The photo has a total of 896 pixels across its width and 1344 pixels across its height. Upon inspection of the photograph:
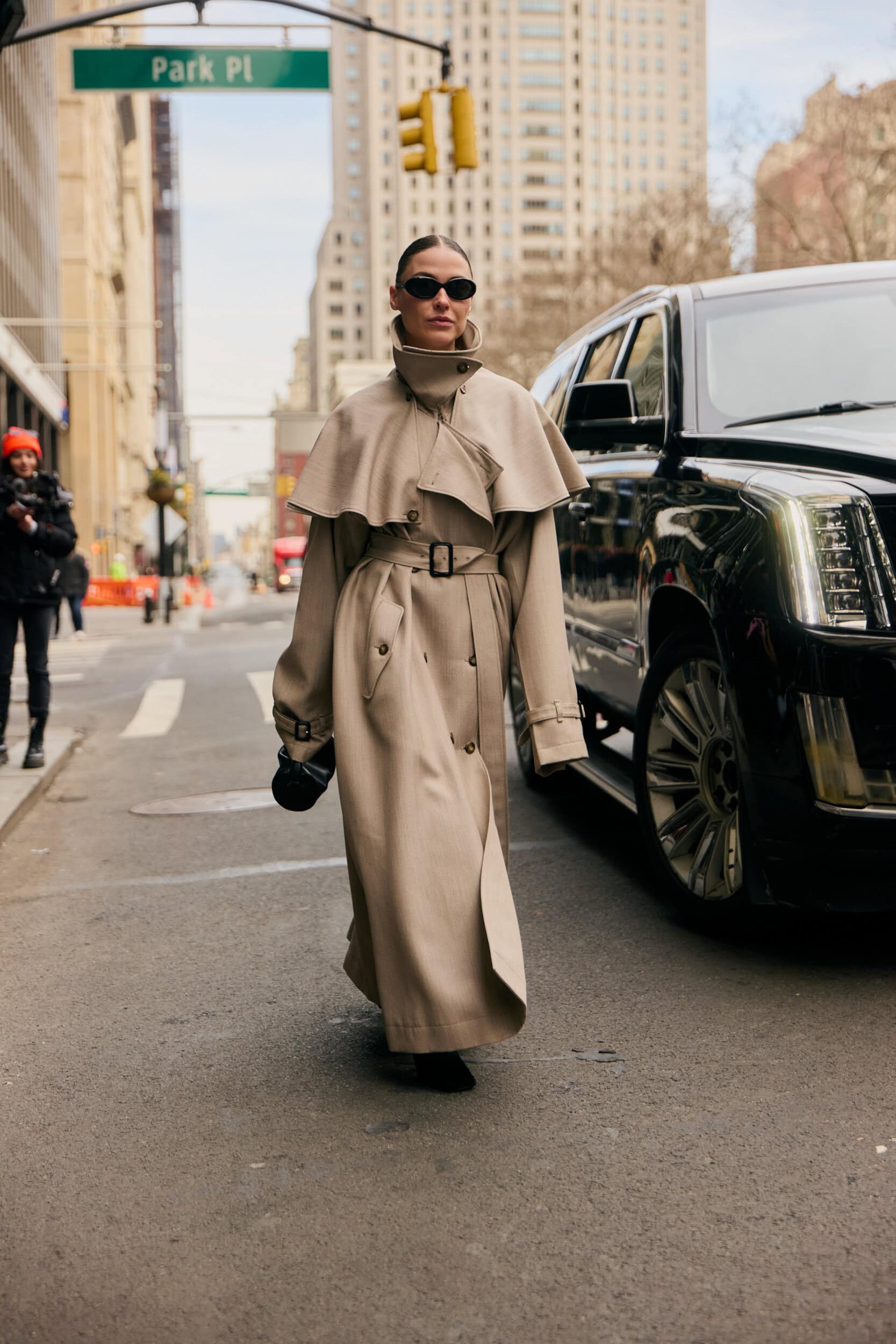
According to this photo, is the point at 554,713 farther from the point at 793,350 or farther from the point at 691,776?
the point at 793,350

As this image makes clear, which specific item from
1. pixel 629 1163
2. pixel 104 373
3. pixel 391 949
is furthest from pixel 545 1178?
pixel 104 373

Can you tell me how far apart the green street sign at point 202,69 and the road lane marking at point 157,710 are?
6160 millimetres

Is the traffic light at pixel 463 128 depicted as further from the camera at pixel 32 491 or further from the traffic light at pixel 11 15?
the camera at pixel 32 491

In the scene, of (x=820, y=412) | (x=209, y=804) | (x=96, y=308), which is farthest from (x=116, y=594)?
(x=820, y=412)

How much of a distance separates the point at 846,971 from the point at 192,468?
172 m

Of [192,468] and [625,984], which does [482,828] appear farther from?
[192,468]

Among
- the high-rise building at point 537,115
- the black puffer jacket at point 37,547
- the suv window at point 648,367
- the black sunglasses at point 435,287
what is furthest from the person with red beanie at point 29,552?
the high-rise building at point 537,115

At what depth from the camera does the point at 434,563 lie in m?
3.49

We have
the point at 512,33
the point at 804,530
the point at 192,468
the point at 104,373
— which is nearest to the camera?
the point at 804,530

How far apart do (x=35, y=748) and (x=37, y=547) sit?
1.29 metres

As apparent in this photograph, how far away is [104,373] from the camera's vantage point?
73.3 m

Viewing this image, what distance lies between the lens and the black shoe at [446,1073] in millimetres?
3479

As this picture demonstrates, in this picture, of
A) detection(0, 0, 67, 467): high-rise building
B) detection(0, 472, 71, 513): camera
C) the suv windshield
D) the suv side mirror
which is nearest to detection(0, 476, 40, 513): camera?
detection(0, 472, 71, 513): camera

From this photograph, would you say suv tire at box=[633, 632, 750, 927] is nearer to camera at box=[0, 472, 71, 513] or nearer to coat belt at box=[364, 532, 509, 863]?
coat belt at box=[364, 532, 509, 863]
